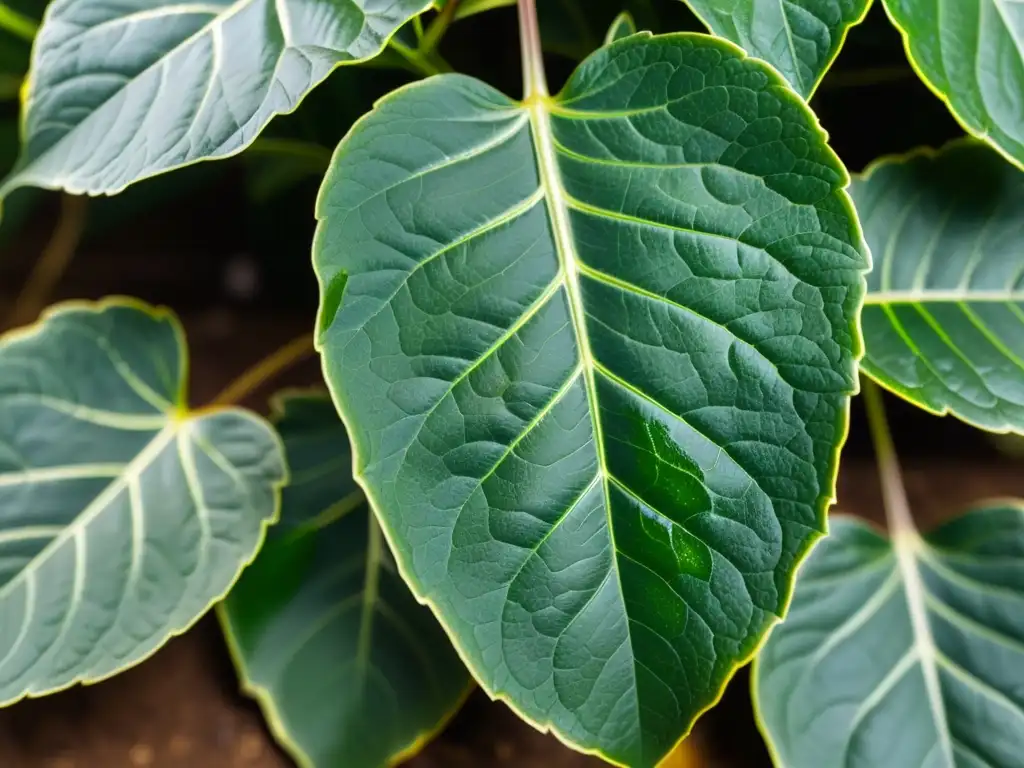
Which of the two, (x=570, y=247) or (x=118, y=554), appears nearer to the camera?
(x=570, y=247)

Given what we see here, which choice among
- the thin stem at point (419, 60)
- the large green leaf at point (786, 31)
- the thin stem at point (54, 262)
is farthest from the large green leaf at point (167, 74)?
the thin stem at point (54, 262)

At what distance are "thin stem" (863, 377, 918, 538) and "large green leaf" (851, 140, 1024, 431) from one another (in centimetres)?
17

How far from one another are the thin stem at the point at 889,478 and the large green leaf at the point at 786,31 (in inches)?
16.5

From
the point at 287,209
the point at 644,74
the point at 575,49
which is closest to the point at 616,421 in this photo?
the point at 644,74

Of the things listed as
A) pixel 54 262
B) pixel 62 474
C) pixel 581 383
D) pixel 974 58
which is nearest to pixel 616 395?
pixel 581 383

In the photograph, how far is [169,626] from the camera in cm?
64

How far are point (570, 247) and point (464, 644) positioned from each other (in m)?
0.28

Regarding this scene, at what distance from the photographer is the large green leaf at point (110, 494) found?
0.64 meters

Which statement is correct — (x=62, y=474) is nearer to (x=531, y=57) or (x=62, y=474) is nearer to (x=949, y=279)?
(x=531, y=57)

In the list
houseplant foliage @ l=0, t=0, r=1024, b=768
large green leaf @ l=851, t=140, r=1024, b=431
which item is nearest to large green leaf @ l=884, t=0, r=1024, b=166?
houseplant foliage @ l=0, t=0, r=1024, b=768

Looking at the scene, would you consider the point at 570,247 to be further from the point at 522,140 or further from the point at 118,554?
the point at 118,554

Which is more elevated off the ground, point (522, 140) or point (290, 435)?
point (522, 140)

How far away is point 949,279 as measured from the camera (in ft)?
2.35

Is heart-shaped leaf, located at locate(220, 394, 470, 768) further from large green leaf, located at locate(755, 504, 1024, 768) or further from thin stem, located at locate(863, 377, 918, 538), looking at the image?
thin stem, located at locate(863, 377, 918, 538)
